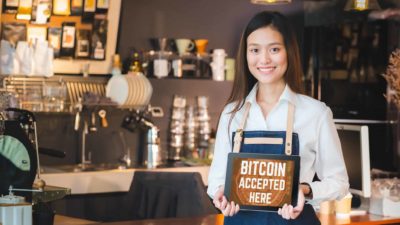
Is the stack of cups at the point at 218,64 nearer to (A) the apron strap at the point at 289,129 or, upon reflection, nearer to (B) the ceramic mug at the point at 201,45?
(B) the ceramic mug at the point at 201,45

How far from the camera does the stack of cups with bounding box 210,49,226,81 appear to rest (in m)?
7.23

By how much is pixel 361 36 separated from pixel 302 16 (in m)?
0.80

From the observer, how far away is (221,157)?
2758 mm

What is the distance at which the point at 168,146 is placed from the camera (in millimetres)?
7152

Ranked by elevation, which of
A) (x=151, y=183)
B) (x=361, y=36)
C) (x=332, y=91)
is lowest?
(x=151, y=183)

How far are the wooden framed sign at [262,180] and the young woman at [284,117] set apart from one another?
0.05 meters

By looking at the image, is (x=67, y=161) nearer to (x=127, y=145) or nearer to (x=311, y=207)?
(x=127, y=145)

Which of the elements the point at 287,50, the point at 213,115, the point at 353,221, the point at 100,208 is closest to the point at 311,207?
the point at 287,50

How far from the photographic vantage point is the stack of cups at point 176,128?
709 cm

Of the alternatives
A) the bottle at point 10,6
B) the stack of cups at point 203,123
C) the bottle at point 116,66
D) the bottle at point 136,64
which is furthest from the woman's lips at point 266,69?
the stack of cups at point 203,123

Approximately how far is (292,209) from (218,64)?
4.80 metres

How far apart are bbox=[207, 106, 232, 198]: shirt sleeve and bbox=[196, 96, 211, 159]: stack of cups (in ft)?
14.5

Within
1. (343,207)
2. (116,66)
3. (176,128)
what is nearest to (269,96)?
(343,207)

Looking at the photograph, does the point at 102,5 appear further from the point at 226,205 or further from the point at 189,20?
the point at 226,205
